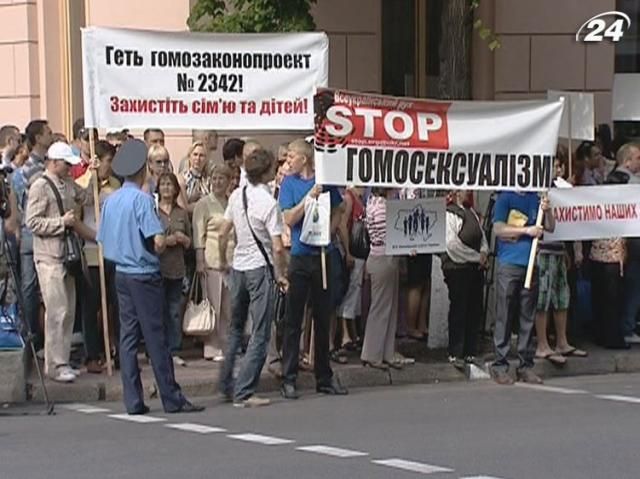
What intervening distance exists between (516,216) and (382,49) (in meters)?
5.16

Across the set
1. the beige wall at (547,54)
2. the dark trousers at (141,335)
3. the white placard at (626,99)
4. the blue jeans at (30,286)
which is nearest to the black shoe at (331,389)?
the dark trousers at (141,335)

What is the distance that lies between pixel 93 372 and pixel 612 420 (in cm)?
464

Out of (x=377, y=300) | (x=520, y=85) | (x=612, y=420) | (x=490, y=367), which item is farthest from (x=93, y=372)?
(x=520, y=85)

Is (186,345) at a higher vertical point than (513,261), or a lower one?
lower

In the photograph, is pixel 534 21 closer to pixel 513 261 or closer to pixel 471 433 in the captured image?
pixel 513 261

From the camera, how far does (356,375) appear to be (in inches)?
509

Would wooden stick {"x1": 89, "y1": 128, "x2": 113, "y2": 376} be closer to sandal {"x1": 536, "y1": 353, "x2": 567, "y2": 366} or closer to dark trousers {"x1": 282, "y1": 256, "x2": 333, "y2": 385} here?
dark trousers {"x1": 282, "y1": 256, "x2": 333, "y2": 385}

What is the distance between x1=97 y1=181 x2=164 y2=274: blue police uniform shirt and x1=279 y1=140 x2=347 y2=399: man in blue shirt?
1.32 m

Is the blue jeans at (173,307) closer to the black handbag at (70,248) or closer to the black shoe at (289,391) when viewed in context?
the black handbag at (70,248)

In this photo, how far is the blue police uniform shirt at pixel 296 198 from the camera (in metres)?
11.8

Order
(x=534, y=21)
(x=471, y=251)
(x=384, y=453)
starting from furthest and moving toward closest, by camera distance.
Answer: (x=534, y=21)
(x=471, y=251)
(x=384, y=453)

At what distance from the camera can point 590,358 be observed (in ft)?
45.6

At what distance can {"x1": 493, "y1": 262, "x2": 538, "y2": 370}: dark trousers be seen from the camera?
12695mm

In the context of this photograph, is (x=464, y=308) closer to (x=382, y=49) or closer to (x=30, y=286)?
(x=30, y=286)
